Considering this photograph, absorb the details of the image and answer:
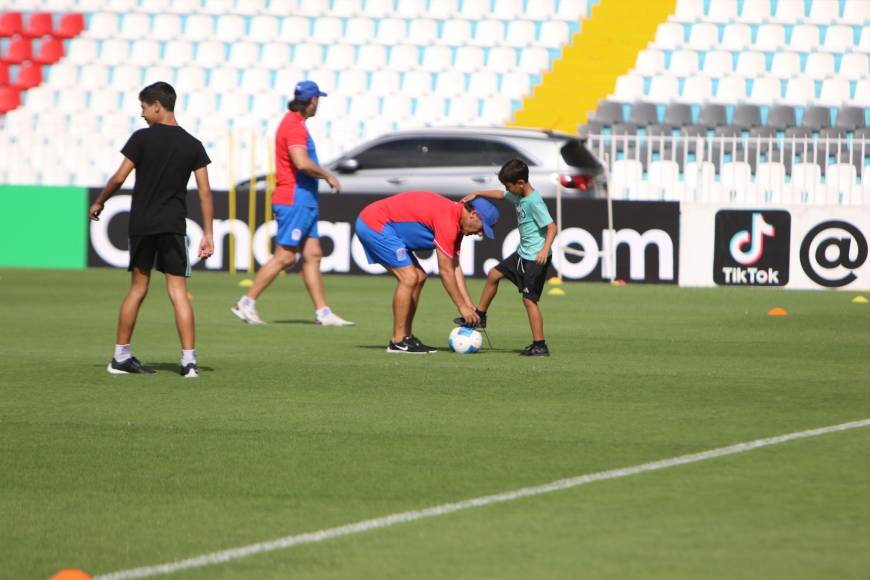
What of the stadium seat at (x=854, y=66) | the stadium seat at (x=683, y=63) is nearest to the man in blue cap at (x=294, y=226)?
the stadium seat at (x=683, y=63)

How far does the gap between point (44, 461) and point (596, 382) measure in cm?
384

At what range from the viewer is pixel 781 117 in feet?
82.2

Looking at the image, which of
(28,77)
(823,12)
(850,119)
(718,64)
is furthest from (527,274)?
(28,77)

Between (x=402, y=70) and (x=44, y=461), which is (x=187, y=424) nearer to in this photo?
(x=44, y=461)

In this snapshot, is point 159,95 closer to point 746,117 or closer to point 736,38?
point 746,117

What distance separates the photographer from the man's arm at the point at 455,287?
34.6ft

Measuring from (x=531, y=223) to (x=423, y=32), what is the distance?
17578 millimetres

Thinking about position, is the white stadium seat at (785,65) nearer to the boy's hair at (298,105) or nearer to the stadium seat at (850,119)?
the stadium seat at (850,119)

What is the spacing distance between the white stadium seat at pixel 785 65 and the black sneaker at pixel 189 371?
1900 cm

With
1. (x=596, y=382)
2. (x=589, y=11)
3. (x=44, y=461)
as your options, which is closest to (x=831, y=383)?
(x=596, y=382)

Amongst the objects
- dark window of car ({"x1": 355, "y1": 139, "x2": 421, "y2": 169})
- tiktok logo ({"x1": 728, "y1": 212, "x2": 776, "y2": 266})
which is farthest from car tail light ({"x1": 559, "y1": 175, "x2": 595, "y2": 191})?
dark window of car ({"x1": 355, "y1": 139, "x2": 421, "y2": 169})

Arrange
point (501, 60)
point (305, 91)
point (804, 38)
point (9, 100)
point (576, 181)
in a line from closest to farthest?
point (305, 91)
point (576, 181)
point (804, 38)
point (501, 60)
point (9, 100)

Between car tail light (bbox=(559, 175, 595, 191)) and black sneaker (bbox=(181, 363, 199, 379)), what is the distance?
1239 centimetres

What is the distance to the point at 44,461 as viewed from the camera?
6.62 m
